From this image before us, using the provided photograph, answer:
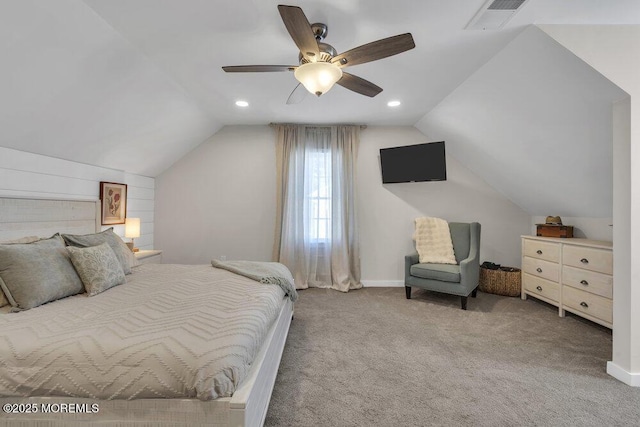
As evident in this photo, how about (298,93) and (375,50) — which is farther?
(298,93)

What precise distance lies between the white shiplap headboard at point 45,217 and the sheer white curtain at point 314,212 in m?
2.27

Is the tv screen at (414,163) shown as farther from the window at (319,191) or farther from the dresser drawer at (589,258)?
the dresser drawer at (589,258)

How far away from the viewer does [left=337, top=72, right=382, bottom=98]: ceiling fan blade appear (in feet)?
7.04

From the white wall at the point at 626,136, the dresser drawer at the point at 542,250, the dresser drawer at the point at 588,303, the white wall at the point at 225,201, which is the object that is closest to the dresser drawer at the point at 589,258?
the dresser drawer at the point at 542,250

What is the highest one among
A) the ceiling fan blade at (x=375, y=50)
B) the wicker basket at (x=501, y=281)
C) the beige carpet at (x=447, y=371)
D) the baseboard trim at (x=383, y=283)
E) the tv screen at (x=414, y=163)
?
the ceiling fan blade at (x=375, y=50)

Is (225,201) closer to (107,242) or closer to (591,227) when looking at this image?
(107,242)

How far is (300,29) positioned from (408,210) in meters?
3.39

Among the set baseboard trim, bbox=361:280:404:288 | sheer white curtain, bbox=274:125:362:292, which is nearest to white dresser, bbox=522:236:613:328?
baseboard trim, bbox=361:280:404:288

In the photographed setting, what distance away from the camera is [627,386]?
6.42 ft

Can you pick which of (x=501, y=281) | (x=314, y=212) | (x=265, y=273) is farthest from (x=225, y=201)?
(x=501, y=281)

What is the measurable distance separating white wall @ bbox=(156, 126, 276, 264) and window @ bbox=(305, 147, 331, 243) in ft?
1.92

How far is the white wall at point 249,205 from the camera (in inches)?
176

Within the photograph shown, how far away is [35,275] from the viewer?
1.81m

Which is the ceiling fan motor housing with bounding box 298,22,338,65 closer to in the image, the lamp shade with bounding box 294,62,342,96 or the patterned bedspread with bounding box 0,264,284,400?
the lamp shade with bounding box 294,62,342,96
